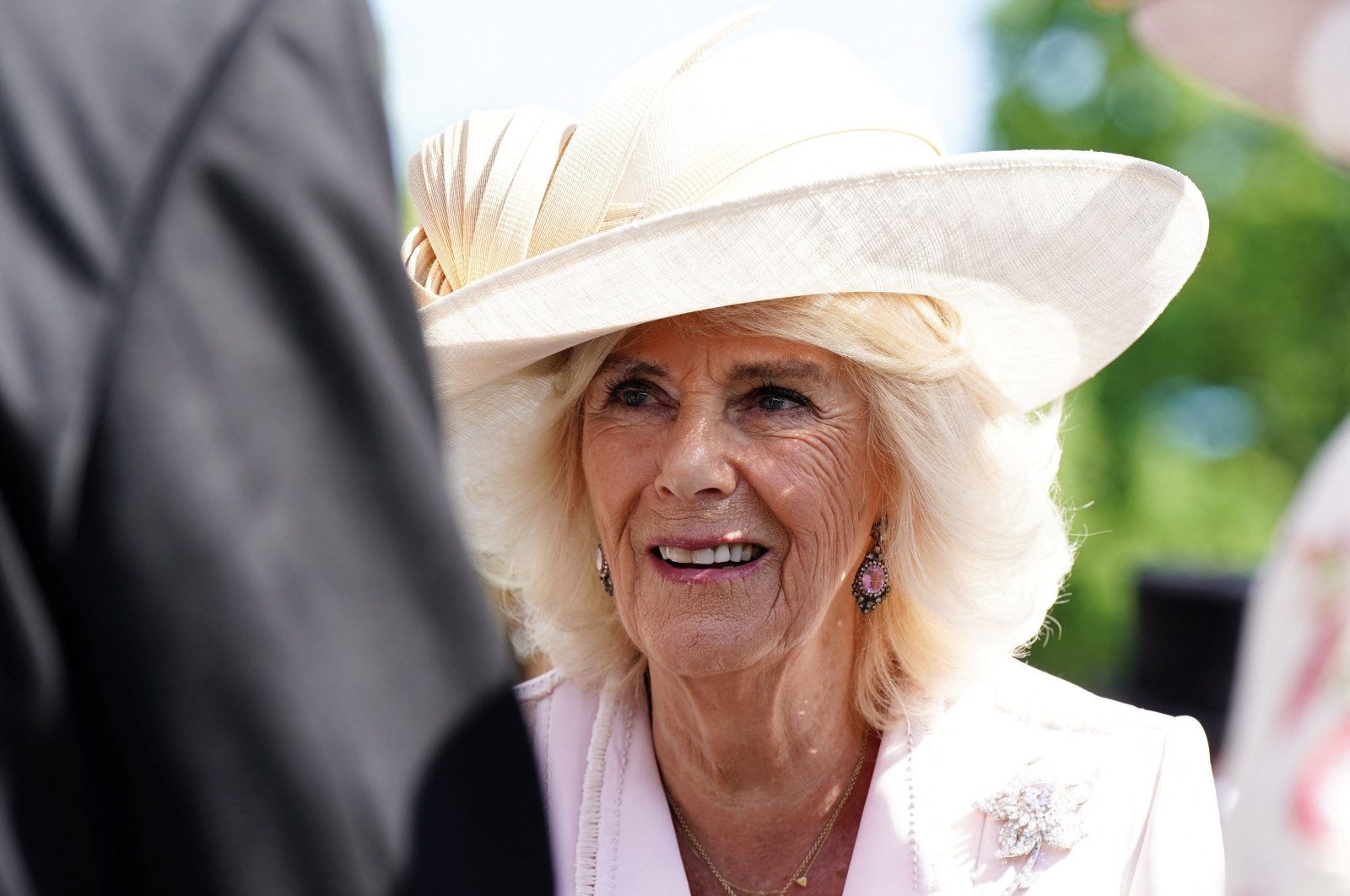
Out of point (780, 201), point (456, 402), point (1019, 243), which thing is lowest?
point (456, 402)

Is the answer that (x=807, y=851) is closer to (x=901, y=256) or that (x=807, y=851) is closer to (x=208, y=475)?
(x=901, y=256)

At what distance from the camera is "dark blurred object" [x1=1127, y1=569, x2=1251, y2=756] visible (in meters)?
6.95

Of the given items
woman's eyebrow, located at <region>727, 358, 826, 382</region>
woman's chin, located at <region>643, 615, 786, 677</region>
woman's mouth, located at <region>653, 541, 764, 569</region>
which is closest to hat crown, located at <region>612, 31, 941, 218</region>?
woman's eyebrow, located at <region>727, 358, 826, 382</region>

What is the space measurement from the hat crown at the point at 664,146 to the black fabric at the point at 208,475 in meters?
1.60

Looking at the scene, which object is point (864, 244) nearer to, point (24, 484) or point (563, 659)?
point (563, 659)

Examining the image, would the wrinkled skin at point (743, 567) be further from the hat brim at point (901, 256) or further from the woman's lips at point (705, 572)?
the hat brim at point (901, 256)

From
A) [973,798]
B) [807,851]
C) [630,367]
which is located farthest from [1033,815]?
[630,367]

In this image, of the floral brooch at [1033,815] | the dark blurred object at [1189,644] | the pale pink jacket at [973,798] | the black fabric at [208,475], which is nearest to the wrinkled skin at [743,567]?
the pale pink jacket at [973,798]

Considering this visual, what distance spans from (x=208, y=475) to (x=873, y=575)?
7.32 feet

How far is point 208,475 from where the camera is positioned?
36.9 inches

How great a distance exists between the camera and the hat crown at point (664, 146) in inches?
101

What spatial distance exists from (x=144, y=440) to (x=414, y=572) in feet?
0.68

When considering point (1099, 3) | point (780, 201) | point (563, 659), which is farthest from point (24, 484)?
point (563, 659)

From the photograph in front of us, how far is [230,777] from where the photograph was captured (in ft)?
3.06
